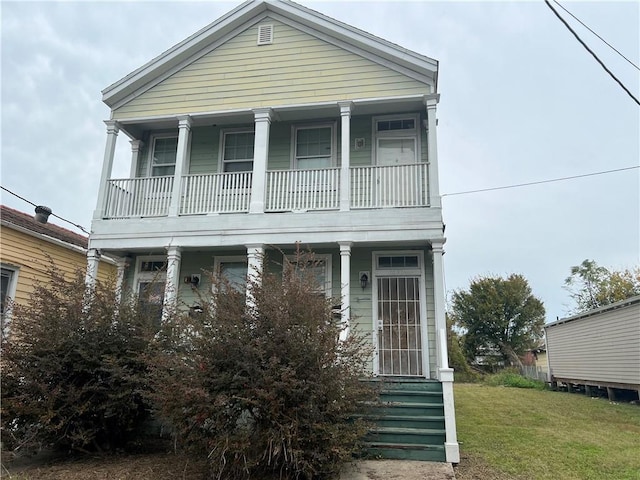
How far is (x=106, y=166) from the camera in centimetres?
947

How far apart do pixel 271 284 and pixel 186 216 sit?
4.12m

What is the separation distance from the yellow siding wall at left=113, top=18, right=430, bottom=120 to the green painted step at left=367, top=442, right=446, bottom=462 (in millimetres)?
6356

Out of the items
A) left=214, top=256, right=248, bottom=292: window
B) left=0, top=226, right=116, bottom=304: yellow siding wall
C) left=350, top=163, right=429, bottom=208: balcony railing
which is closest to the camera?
left=350, top=163, right=429, bottom=208: balcony railing

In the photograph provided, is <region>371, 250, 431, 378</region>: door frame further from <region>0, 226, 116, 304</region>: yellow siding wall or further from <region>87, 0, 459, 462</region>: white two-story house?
<region>0, 226, 116, 304</region>: yellow siding wall

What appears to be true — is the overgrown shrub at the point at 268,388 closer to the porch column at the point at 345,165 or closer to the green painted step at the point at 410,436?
the green painted step at the point at 410,436

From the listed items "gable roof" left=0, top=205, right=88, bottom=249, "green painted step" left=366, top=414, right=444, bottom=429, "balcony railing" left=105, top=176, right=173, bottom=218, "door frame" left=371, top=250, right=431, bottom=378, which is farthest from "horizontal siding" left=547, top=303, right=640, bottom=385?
"gable roof" left=0, top=205, right=88, bottom=249

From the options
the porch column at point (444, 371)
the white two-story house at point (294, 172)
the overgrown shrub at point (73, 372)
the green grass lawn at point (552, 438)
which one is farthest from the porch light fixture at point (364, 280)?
the overgrown shrub at point (73, 372)

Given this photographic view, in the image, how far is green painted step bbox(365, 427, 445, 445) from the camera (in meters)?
6.29

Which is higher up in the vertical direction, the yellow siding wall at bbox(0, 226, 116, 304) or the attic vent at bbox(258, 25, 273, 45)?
the attic vent at bbox(258, 25, 273, 45)

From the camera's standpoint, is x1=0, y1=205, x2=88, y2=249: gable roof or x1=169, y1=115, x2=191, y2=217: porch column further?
x1=0, y1=205, x2=88, y2=249: gable roof

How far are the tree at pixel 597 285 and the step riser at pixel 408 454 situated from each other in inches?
907

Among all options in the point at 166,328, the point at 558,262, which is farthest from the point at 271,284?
the point at 558,262

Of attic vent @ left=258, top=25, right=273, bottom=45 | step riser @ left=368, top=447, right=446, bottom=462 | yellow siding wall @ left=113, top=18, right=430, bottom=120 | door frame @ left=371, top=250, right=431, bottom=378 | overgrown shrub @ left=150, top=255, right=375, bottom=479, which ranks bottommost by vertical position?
step riser @ left=368, top=447, right=446, bottom=462

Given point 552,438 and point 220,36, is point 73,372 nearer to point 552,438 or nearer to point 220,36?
point 220,36
